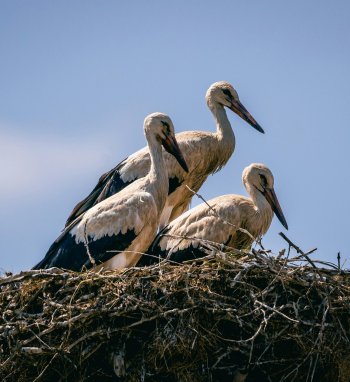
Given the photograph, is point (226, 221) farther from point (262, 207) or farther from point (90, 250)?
point (90, 250)

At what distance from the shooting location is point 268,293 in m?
8.43

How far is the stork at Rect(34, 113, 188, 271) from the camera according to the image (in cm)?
991

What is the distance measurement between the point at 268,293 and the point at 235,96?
11.8 ft

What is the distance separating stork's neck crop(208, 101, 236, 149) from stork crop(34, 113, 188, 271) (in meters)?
1.42

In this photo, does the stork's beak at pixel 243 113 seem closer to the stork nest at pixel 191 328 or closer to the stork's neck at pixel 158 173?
the stork's neck at pixel 158 173

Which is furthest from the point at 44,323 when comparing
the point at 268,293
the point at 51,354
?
the point at 268,293

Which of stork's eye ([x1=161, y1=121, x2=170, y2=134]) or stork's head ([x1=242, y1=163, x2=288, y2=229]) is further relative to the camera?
stork's eye ([x1=161, y1=121, x2=170, y2=134])

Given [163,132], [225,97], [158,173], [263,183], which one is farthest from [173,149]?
[225,97]

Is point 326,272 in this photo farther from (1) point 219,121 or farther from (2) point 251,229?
(1) point 219,121

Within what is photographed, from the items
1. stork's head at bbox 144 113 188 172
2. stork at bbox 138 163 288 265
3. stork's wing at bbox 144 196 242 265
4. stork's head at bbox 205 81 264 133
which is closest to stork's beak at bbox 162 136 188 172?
stork's head at bbox 144 113 188 172

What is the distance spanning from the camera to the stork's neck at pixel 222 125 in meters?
11.6

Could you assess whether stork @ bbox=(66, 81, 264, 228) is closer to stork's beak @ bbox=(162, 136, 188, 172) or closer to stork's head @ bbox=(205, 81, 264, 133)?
stork's head @ bbox=(205, 81, 264, 133)

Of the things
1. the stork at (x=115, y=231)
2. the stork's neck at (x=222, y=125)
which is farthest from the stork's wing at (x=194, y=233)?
the stork's neck at (x=222, y=125)

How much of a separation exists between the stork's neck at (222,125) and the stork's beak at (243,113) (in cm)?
10
